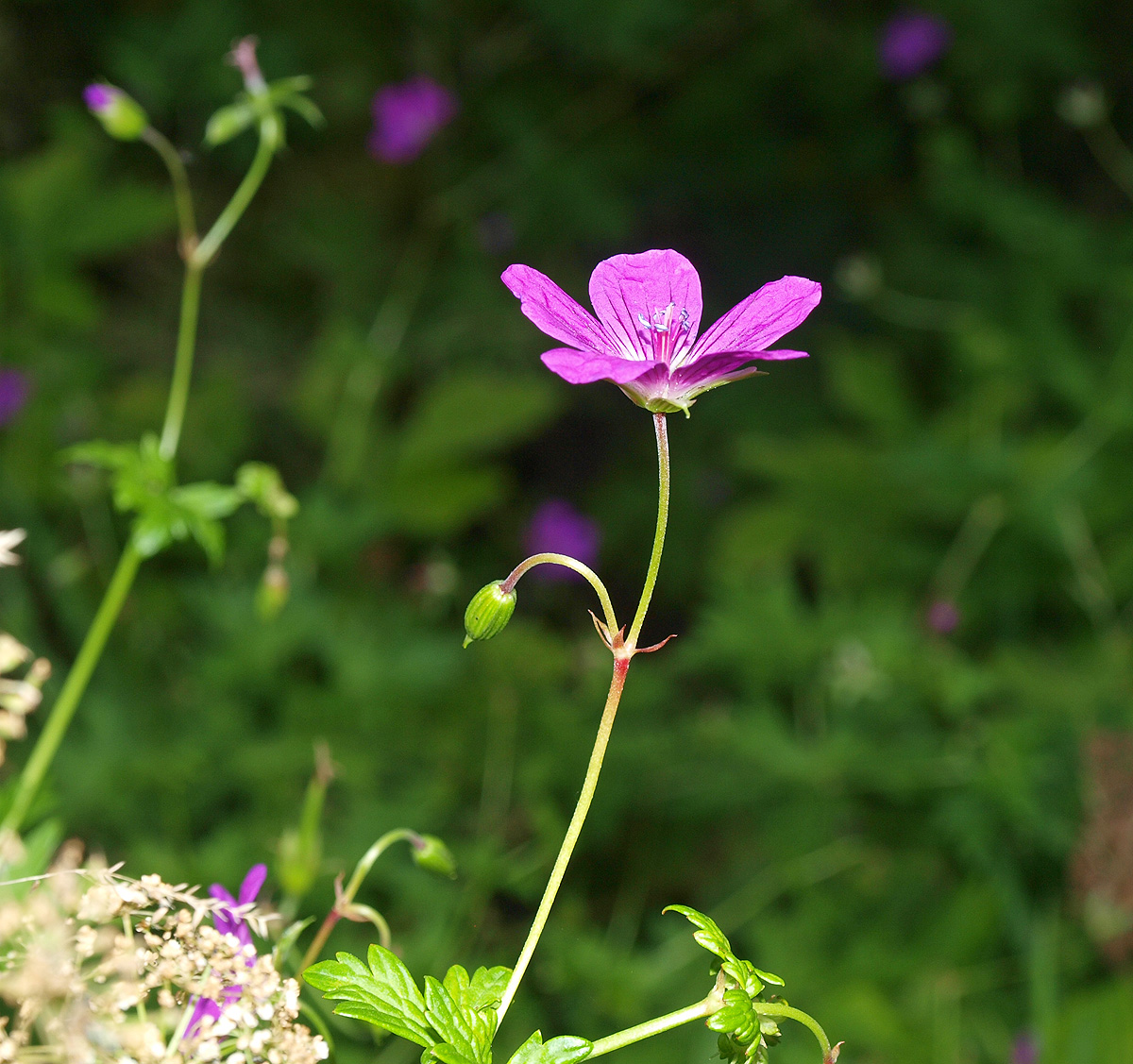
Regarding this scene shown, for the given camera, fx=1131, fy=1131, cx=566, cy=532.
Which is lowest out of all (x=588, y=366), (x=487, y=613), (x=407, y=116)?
(x=487, y=613)

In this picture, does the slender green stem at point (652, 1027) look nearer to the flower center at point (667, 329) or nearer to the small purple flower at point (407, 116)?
the flower center at point (667, 329)

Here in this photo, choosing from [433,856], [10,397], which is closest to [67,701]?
[433,856]

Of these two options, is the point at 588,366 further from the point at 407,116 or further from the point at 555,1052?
the point at 407,116

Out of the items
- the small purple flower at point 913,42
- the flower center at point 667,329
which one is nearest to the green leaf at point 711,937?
the flower center at point 667,329

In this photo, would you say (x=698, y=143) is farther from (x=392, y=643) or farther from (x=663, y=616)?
(x=392, y=643)

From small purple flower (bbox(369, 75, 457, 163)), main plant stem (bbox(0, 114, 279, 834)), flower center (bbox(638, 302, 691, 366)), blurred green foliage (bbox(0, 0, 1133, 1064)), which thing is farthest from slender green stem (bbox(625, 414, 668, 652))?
small purple flower (bbox(369, 75, 457, 163))
